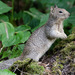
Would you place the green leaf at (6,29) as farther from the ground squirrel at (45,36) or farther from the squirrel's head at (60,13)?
the squirrel's head at (60,13)

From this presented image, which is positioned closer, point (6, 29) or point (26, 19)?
point (6, 29)

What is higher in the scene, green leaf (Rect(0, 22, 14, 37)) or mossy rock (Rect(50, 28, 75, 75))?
green leaf (Rect(0, 22, 14, 37))

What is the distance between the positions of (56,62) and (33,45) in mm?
906

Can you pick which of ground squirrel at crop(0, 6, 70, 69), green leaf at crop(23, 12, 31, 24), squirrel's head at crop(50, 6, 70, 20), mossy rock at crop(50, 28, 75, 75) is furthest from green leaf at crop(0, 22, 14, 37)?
green leaf at crop(23, 12, 31, 24)

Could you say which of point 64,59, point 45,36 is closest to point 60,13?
point 45,36

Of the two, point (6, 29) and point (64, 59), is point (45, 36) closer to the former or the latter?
point (64, 59)

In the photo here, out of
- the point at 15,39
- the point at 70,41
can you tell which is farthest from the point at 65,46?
the point at 15,39

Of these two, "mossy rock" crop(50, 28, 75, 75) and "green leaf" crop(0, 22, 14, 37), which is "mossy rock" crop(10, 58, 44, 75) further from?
"green leaf" crop(0, 22, 14, 37)

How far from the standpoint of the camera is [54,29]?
15.0ft

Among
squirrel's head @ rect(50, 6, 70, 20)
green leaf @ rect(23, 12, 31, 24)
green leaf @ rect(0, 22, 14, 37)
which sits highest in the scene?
squirrel's head @ rect(50, 6, 70, 20)

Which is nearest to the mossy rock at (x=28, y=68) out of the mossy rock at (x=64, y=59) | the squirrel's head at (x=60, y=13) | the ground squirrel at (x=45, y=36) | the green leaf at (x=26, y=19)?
the mossy rock at (x=64, y=59)

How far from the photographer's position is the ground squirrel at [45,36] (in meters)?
4.25

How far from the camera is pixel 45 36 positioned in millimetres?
4555

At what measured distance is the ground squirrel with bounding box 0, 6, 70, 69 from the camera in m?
4.25
